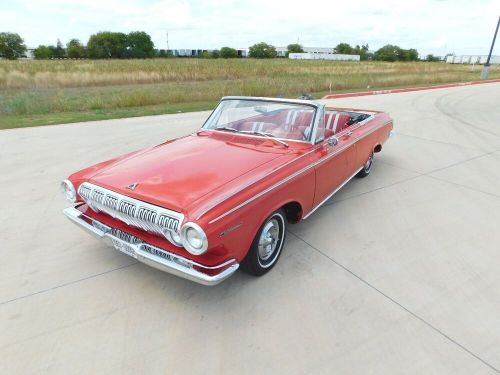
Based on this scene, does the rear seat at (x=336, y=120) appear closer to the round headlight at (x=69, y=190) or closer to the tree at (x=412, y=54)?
the round headlight at (x=69, y=190)

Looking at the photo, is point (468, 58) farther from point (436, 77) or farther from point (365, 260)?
point (365, 260)

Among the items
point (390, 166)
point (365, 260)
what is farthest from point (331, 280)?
point (390, 166)

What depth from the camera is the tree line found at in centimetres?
8388

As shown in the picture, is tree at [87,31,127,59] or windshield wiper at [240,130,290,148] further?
tree at [87,31,127,59]

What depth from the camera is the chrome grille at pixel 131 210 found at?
2385 millimetres

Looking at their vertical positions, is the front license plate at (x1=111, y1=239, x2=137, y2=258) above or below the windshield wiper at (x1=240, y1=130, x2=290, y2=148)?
below

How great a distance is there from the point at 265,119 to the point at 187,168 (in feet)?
4.67

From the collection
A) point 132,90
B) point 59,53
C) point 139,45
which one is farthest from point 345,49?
point 132,90

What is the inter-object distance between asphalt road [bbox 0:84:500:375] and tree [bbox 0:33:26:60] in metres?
97.1

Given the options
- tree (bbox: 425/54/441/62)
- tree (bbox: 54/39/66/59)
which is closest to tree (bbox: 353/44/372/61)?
tree (bbox: 425/54/441/62)

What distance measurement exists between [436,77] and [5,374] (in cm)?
2983

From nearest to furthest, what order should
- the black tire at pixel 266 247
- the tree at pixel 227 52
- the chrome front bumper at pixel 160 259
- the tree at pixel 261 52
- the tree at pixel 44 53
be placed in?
the chrome front bumper at pixel 160 259, the black tire at pixel 266 247, the tree at pixel 44 53, the tree at pixel 227 52, the tree at pixel 261 52

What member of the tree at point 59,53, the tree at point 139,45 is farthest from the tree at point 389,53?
the tree at point 59,53

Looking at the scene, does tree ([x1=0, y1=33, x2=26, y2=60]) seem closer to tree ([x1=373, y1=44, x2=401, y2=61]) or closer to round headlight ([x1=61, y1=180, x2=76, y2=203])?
tree ([x1=373, y1=44, x2=401, y2=61])
